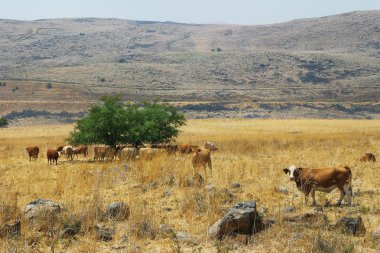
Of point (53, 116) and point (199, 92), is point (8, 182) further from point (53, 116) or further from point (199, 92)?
point (199, 92)

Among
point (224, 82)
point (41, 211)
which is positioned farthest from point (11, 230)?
point (224, 82)

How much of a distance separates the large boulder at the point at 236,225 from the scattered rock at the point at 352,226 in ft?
5.08

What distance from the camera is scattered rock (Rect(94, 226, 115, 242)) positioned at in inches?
348

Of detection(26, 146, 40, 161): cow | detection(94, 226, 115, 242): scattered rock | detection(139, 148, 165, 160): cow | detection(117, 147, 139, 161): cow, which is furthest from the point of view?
detection(26, 146, 40, 161): cow

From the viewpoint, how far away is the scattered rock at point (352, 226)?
344 inches

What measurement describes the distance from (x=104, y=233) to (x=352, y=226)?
15.4 ft

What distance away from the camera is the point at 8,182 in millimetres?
15844

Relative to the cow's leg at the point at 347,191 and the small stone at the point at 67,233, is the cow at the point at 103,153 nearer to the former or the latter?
the cow's leg at the point at 347,191

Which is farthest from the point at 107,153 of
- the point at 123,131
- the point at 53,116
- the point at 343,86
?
the point at 343,86

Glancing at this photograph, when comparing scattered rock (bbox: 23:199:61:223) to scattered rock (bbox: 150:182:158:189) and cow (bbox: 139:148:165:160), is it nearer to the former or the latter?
scattered rock (bbox: 150:182:158:189)

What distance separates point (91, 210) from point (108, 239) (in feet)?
4.16

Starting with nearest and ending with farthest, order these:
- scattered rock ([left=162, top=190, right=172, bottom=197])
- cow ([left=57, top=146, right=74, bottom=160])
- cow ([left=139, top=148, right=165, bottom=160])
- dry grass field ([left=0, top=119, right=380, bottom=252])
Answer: dry grass field ([left=0, top=119, right=380, bottom=252])
scattered rock ([left=162, top=190, right=172, bottom=197])
cow ([left=139, top=148, right=165, bottom=160])
cow ([left=57, top=146, right=74, bottom=160])

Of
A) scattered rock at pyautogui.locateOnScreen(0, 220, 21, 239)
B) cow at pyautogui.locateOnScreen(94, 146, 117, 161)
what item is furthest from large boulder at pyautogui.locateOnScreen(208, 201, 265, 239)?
cow at pyautogui.locateOnScreen(94, 146, 117, 161)

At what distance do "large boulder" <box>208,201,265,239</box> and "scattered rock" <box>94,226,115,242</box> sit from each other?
74.6 inches
